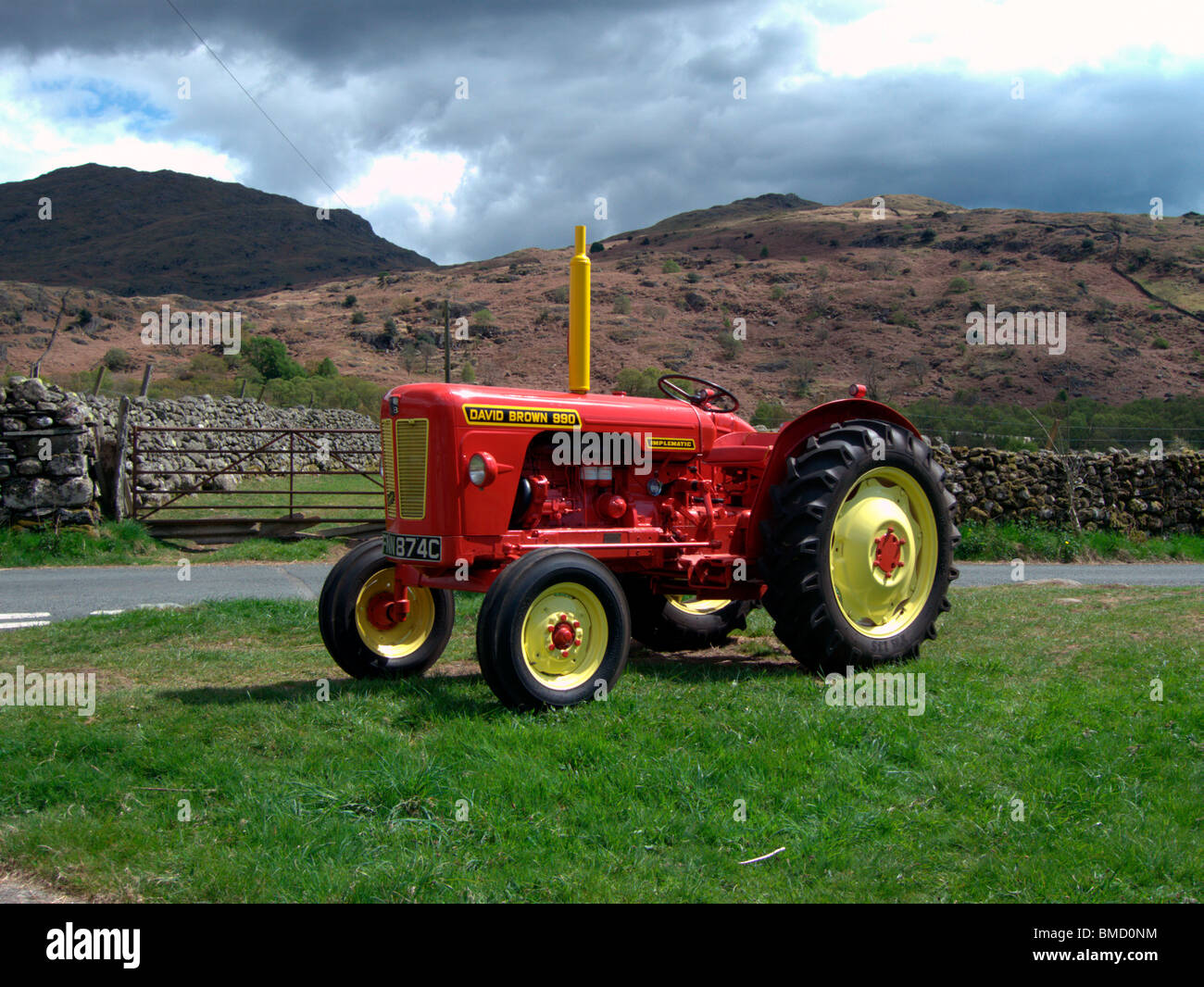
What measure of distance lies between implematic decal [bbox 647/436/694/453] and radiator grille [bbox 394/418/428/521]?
1595 mm

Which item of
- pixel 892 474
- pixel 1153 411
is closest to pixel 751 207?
pixel 1153 411

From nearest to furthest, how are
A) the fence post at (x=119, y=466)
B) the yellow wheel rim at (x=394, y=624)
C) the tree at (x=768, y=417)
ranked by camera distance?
the yellow wheel rim at (x=394, y=624)
the fence post at (x=119, y=466)
the tree at (x=768, y=417)

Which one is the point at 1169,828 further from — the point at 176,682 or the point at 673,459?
the point at 176,682

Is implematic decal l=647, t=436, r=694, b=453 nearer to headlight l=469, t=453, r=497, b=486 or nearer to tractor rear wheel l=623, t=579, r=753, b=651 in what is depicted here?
tractor rear wheel l=623, t=579, r=753, b=651

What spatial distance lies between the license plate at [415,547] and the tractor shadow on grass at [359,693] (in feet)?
2.55

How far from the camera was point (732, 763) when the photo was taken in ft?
14.7

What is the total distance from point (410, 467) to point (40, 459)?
10.9 metres

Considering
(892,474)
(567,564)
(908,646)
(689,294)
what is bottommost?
(908,646)

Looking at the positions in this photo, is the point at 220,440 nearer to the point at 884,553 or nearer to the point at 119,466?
the point at 119,466

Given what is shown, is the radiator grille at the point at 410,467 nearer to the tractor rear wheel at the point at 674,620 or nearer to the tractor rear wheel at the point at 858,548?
the tractor rear wheel at the point at 674,620

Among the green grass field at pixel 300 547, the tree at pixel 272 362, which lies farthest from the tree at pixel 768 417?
the tree at pixel 272 362

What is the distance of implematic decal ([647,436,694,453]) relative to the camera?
673cm

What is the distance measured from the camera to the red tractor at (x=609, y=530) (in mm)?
5617
